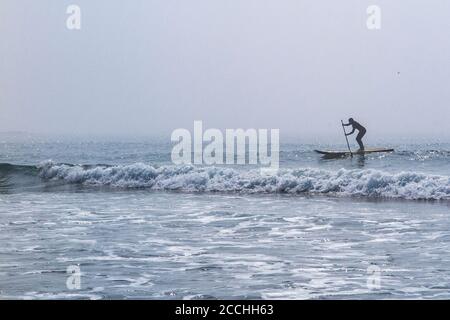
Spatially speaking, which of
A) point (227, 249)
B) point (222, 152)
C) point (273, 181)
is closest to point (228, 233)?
point (227, 249)

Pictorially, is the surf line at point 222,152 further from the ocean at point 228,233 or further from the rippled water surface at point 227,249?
the rippled water surface at point 227,249

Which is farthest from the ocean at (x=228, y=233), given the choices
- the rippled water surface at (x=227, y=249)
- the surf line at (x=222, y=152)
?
the surf line at (x=222, y=152)

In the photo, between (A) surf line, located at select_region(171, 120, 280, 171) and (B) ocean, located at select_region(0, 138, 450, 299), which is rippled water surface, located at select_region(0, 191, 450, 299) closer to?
(B) ocean, located at select_region(0, 138, 450, 299)

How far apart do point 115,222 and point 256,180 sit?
5518 mm

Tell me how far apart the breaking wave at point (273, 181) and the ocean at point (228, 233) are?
3 centimetres

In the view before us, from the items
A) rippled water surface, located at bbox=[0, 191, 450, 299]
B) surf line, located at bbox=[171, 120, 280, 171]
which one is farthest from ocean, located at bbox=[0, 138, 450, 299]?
surf line, located at bbox=[171, 120, 280, 171]

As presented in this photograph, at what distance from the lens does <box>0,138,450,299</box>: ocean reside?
5.80 metres

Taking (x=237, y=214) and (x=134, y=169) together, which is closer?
(x=237, y=214)

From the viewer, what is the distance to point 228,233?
28.0 feet

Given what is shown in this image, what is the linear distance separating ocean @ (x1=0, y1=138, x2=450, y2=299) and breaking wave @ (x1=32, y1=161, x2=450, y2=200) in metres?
0.03

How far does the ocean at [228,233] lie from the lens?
19.0ft
